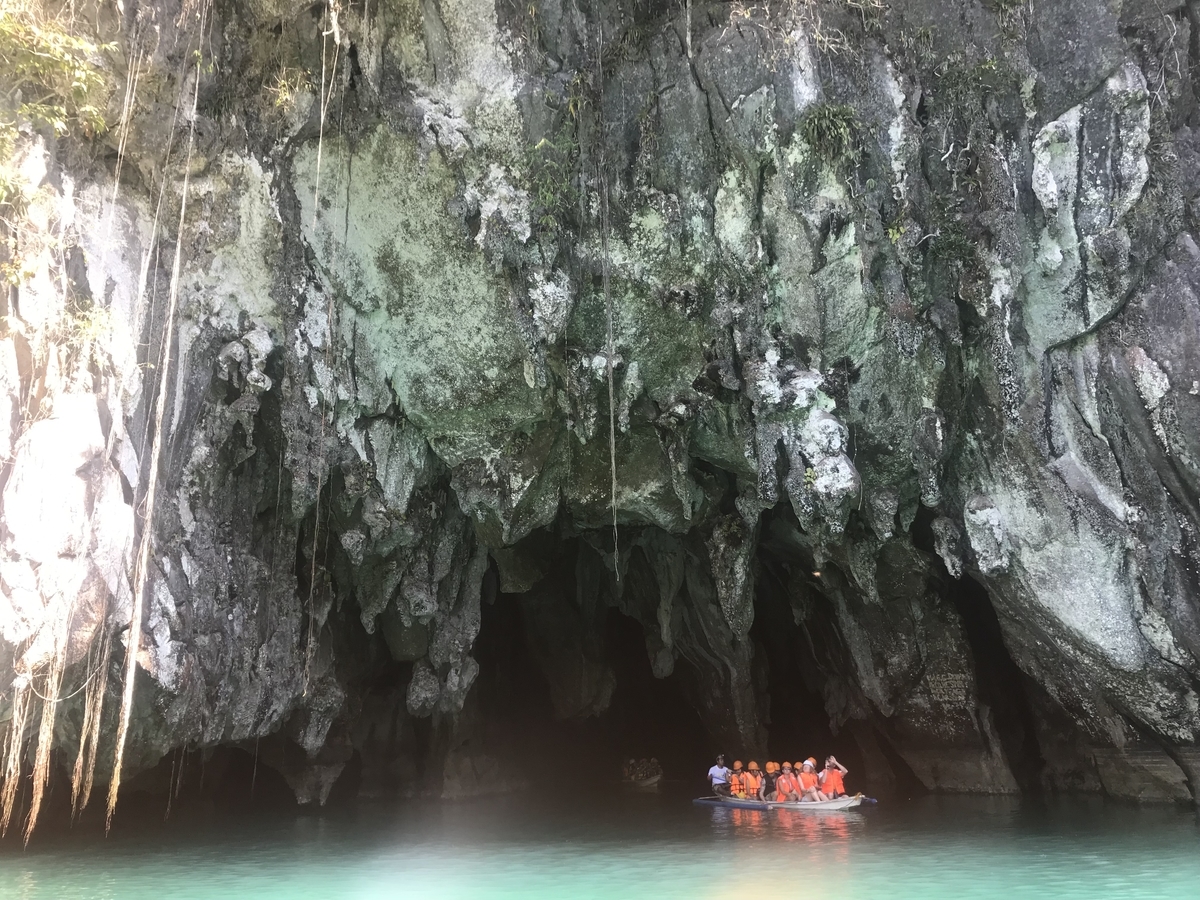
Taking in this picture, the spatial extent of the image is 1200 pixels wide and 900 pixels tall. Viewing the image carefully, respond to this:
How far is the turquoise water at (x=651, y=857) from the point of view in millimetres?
8914

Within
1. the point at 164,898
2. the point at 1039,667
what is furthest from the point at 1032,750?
the point at 164,898

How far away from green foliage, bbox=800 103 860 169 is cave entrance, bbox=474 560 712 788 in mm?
10669

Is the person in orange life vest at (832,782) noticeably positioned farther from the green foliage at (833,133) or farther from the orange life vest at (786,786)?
the green foliage at (833,133)

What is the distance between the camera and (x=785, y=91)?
1155 centimetres

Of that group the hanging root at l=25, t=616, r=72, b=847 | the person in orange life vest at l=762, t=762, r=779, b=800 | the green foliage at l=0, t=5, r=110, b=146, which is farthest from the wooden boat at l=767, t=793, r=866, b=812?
the green foliage at l=0, t=5, r=110, b=146

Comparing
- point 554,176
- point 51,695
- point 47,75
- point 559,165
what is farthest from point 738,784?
point 47,75

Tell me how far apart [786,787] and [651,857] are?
5.40 metres

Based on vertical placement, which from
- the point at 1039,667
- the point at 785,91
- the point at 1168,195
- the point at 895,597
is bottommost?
the point at 1039,667

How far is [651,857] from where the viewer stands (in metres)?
10.9

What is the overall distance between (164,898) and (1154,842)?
10.5 meters

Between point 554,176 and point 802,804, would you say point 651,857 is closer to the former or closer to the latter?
point 802,804

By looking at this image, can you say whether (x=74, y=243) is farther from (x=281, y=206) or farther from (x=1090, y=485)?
(x=1090, y=485)

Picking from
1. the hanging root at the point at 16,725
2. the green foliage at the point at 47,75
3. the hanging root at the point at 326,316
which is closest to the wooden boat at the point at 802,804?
the hanging root at the point at 326,316

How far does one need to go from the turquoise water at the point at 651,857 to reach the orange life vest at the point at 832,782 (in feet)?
2.36
